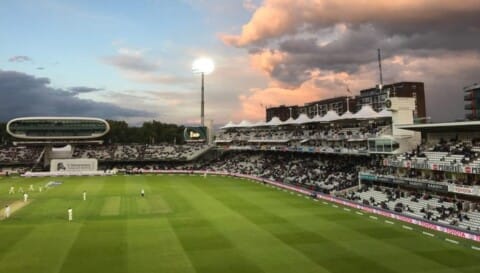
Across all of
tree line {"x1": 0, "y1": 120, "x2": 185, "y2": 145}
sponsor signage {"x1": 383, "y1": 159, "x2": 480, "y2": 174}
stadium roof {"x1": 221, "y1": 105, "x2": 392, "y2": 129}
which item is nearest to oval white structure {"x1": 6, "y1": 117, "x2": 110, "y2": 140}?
stadium roof {"x1": 221, "y1": 105, "x2": 392, "y2": 129}

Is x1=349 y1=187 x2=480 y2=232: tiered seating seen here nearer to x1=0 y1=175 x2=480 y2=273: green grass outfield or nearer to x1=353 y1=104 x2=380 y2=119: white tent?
x1=0 y1=175 x2=480 y2=273: green grass outfield

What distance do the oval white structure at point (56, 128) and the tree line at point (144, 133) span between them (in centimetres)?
4248

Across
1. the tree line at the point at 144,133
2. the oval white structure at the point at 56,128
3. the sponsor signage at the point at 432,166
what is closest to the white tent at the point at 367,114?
the sponsor signage at the point at 432,166

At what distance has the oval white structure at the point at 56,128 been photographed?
272 feet

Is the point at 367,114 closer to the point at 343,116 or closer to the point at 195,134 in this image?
the point at 343,116

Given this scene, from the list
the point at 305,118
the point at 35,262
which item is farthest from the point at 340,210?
the point at 305,118

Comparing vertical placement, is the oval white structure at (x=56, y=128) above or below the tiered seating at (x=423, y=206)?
above

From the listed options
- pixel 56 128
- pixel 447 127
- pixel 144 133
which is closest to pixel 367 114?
pixel 447 127

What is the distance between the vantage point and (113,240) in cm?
2698

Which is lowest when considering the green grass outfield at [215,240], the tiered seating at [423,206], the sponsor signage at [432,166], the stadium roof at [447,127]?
the green grass outfield at [215,240]

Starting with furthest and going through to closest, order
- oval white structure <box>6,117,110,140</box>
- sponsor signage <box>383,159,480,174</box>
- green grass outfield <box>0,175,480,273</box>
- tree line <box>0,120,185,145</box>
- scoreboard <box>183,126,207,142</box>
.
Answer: tree line <box>0,120,185,145</box> < scoreboard <box>183,126,207,142</box> < oval white structure <box>6,117,110,140</box> < sponsor signage <box>383,159,480,174</box> < green grass outfield <box>0,175,480,273</box>

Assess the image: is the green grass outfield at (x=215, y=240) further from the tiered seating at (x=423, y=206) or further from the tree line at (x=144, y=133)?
the tree line at (x=144, y=133)

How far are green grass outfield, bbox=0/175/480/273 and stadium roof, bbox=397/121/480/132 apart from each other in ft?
38.2

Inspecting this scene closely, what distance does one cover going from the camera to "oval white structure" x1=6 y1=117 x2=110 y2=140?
8294 cm
